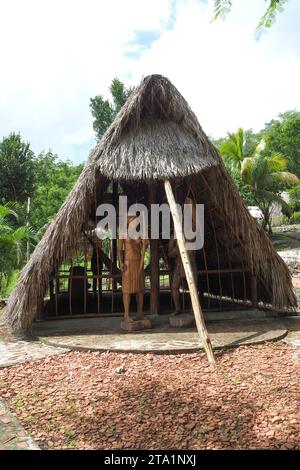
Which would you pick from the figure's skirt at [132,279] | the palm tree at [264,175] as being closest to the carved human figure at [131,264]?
the figure's skirt at [132,279]

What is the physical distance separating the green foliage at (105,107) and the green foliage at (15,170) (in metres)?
6.83

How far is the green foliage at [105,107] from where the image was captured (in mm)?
23953

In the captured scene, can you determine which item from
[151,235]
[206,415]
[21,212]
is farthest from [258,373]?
[21,212]

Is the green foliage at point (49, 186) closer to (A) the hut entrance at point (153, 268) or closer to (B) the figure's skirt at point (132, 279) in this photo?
(A) the hut entrance at point (153, 268)

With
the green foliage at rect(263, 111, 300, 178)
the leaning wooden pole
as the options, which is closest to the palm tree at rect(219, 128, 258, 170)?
the green foliage at rect(263, 111, 300, 178)

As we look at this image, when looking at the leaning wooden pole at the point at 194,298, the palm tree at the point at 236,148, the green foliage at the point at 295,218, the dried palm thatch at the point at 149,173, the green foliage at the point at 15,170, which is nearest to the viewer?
the leaning wooden pole at the point at 194,298

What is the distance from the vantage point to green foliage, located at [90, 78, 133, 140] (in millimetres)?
23953

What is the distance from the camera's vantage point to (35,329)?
602 cm

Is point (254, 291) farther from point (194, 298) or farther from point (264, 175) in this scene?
point (264, 175)

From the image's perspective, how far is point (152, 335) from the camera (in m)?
5.41

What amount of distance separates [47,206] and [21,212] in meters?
6.94
